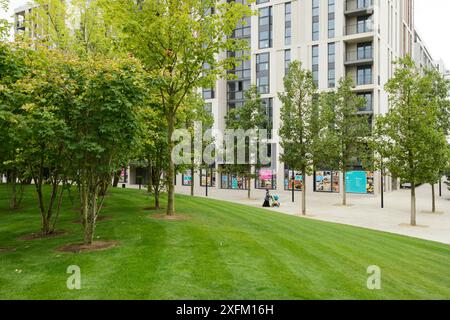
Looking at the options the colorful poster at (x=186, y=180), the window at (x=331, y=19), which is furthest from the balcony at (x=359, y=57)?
the colorful poster at (x=186, y=180)

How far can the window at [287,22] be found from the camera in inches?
1698

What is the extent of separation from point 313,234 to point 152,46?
31.0 ft

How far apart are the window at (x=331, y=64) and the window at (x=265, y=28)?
7.57 meters

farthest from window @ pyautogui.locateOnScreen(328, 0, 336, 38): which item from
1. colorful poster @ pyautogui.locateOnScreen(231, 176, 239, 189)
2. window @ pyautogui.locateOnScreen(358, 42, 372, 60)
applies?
colorful poster @ pyautogui.locateOnScreen(231, 176, 239, 189)

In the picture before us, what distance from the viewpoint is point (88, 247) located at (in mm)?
9680

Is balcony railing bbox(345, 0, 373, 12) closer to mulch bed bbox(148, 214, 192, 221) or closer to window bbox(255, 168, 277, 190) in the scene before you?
window bbox(255, 168, 277, 190)

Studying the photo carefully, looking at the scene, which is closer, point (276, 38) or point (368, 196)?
point (368, 196)

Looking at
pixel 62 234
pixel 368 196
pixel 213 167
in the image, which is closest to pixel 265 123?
pixel 368 196

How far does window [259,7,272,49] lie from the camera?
146 ft

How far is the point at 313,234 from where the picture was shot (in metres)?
12.7

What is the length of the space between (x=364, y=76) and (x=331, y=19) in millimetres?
7545

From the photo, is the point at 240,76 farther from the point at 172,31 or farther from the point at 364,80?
the point at 172,31
